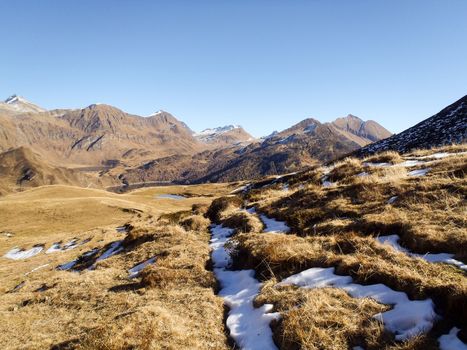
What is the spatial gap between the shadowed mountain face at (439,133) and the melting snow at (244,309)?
177 feet

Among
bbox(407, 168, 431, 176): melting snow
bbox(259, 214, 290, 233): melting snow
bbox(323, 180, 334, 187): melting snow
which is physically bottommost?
bbox(259, 214, 290, 233): melting snow

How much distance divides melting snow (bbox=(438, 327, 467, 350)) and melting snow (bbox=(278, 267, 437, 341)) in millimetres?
304

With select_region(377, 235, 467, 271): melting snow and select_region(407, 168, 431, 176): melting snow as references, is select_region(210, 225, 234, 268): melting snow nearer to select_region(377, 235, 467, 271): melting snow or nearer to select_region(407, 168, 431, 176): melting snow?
select_region(377, 235, 467, 271): melting snow

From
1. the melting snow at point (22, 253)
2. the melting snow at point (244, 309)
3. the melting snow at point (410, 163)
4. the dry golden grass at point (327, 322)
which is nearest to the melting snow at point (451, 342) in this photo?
the dry golden grass at point (327, 322)

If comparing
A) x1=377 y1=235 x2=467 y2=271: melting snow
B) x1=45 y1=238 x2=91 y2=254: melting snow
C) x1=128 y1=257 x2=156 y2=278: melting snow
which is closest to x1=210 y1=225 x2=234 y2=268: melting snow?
x1=128 y1=257 x2=156 y2=278: melting snow

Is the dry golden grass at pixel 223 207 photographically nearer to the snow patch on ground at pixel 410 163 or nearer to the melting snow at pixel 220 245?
the melting snow at pixel 220 245

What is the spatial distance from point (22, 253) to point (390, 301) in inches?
1750

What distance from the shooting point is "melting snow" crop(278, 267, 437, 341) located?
6.47m

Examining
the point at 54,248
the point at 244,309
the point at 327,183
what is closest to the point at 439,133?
the point at 327,183

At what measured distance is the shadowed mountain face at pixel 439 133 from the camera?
6005 cm

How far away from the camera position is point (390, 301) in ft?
24.8

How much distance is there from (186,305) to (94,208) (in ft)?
206

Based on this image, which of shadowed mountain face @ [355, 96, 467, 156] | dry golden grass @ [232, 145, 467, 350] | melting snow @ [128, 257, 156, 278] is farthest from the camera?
shadowed mountain face @ [355, 96, 467, 156]

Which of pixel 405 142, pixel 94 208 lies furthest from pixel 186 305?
pixel 405 142
